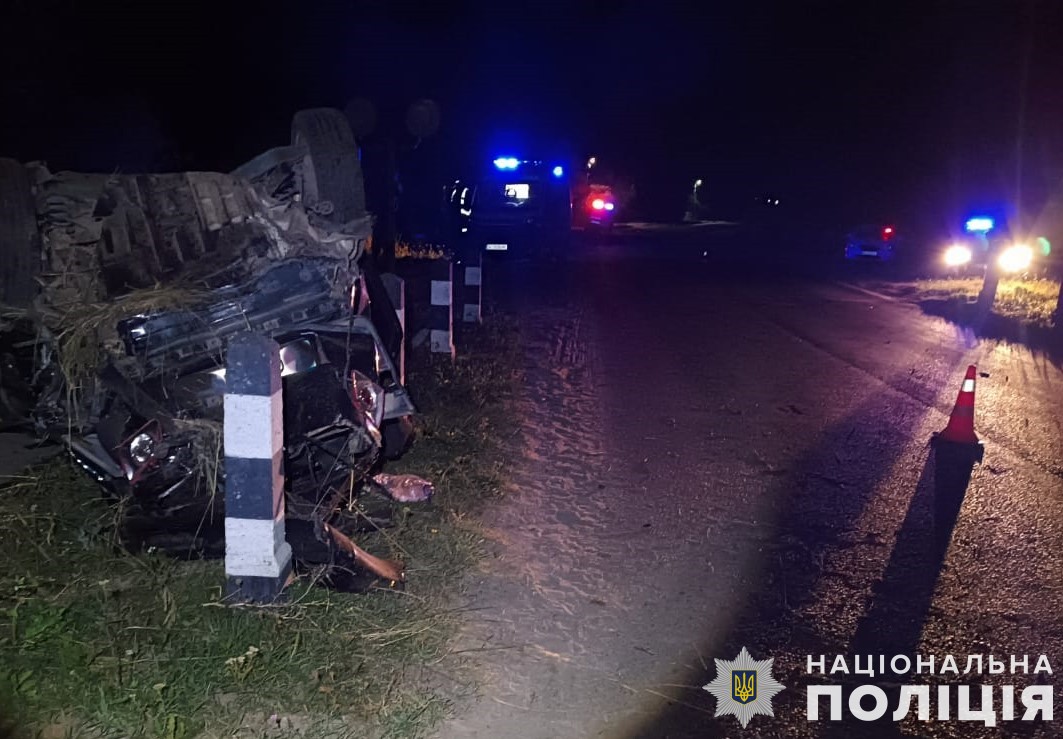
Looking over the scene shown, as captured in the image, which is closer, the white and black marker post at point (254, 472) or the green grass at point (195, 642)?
the green grass at point (195, 642)

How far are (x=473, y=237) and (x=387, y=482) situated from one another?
16552 mm

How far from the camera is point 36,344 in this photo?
475cm

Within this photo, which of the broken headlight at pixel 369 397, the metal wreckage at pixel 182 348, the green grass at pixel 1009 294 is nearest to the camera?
the metal wreckage at pixel 182 348

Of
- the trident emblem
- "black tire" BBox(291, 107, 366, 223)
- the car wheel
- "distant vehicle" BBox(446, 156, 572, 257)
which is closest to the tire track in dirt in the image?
the trident emblem

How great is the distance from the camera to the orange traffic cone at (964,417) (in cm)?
671

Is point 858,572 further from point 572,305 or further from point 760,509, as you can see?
point 572,305

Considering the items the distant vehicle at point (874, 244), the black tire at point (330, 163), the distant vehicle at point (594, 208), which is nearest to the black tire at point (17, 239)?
the black tire at point (330, 163)

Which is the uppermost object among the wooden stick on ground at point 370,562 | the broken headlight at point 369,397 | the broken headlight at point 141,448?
the broken headlight at point 369,397

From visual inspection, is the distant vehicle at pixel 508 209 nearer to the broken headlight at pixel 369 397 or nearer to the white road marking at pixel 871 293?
the white road marking at pixel 871 293

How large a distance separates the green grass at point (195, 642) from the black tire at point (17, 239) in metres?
1.16

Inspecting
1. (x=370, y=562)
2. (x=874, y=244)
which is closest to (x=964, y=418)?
(x=370, y=562)

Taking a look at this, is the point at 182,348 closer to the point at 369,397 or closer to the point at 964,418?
the point at 369,397

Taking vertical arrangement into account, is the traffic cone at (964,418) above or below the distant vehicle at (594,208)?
below

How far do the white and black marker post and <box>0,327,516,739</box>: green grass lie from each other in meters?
0.15
